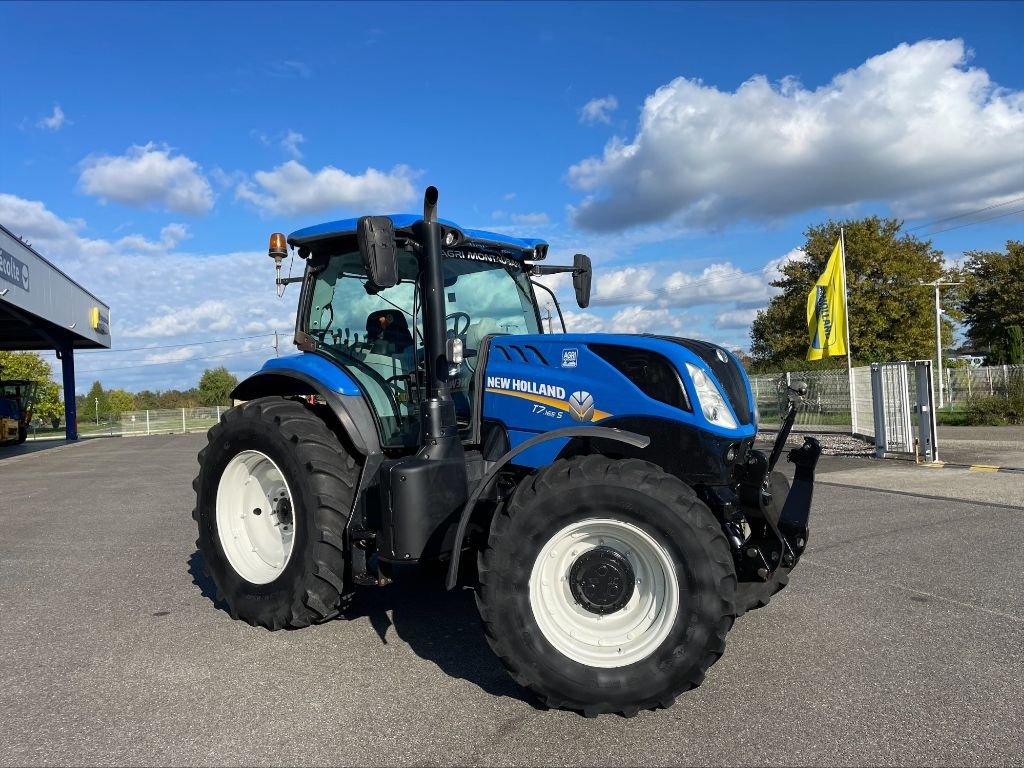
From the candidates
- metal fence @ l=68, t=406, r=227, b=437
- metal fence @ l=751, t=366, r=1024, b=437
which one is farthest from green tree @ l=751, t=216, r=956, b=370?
metal fence @ l=68, t=406, r=227, b=437

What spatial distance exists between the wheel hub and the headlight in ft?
2.72

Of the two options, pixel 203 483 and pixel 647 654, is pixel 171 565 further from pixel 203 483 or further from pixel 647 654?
pixel 647 654

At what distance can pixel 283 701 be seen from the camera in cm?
343

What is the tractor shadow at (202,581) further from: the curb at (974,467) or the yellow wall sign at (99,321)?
the yellow wall sign at (99,321)

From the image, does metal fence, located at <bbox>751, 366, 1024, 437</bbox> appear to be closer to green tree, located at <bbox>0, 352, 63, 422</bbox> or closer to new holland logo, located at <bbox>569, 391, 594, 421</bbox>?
new holland logo, located at <bbox>569, 391, 594, 421</bbox>

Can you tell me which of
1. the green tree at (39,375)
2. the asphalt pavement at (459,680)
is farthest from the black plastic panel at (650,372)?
the green tree at (39,375)

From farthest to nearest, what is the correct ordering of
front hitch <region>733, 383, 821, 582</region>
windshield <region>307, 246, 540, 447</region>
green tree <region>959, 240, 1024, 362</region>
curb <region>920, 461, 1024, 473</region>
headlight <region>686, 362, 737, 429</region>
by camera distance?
green tree <region>959, 240, 1024, 362</region>, curb <region>920, 461, 1024, 473</region>, windshield <region>307, 246, 540, 447</region>, headlight <region>686, 362, 737, 429</region>, front hitch <region>733, 383, 821, 582</region>

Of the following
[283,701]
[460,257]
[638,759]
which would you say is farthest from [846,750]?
[460,257]

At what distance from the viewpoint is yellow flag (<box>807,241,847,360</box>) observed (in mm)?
17406

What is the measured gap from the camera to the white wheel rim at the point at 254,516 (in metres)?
4.69

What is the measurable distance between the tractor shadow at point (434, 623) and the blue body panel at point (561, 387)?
1037mm

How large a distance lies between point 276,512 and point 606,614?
233 cm

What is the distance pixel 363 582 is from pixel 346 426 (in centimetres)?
86

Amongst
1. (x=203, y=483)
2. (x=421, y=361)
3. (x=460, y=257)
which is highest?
(x=460, y=257)
